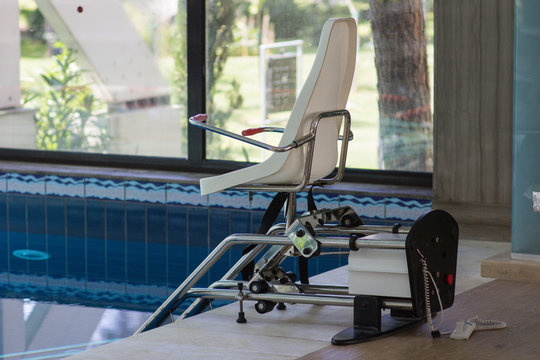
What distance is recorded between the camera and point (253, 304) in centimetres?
367

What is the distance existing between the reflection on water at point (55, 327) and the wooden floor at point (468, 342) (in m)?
1.24

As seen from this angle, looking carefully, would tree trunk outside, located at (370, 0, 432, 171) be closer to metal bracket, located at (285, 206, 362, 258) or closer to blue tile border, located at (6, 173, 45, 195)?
blue tile border, located at (6, 173, 45, 195)

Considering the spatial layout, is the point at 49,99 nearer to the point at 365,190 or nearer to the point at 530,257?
the point at 365,190

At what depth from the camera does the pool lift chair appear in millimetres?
3094

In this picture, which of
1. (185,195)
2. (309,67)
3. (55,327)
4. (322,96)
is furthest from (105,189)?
(322,96)

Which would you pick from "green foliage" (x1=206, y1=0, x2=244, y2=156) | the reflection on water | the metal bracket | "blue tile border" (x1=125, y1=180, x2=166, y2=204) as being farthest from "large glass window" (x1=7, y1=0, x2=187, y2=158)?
the metal bracket

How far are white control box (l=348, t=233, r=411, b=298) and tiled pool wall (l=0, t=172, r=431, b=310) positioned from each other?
1.71 meters

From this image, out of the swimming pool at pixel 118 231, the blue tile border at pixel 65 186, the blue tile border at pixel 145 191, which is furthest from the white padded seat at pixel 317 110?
the blue tile border at pixel 65 186

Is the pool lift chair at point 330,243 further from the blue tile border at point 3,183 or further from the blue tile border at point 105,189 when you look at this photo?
the blue tile border at point 3,183

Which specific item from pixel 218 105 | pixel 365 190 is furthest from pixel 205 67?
pixel 365 190

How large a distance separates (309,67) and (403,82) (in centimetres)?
65

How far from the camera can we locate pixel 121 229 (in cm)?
609

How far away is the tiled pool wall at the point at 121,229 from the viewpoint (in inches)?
197

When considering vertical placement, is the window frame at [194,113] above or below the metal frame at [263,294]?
above
